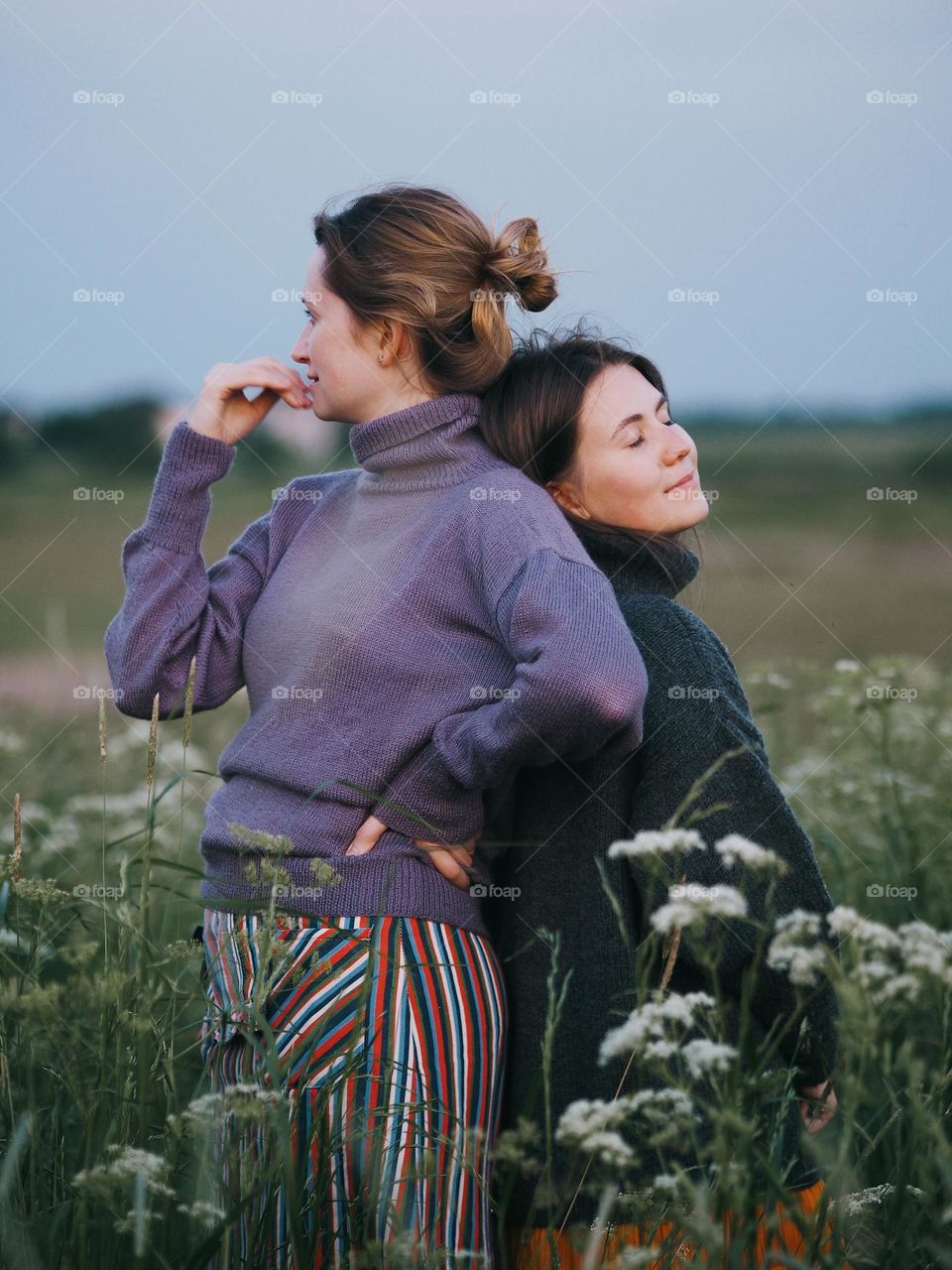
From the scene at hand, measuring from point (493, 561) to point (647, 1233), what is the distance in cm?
89

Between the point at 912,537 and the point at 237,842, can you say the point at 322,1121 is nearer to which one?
Answer: the point at 237,842

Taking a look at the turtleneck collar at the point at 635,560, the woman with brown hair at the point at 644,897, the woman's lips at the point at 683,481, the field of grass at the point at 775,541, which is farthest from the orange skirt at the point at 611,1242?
the field of grass at the point at 775,541

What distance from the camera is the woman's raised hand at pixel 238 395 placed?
86.9 inches

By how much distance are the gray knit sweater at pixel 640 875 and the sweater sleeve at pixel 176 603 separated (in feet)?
1.87

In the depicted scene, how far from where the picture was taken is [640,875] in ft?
6.18

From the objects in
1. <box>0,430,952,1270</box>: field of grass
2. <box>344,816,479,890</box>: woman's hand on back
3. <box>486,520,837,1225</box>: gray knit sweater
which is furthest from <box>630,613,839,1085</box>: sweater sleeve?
<box>344,816,479,890</box>: woman's hand on back

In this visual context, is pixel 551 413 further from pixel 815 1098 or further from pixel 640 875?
pixel 815 1098

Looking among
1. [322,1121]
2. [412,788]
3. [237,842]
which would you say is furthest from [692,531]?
[322,1121]

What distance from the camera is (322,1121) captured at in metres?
1.58

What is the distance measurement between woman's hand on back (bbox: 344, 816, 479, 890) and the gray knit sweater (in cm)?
9

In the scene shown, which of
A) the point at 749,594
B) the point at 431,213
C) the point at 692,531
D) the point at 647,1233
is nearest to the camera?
the point at 647,1233

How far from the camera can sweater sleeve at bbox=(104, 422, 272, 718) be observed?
2.15m

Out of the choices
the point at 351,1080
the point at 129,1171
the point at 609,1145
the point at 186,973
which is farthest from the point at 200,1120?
the point at 186,973

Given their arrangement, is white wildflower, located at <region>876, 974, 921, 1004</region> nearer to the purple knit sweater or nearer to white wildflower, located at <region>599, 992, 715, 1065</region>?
white wildflower, located at <region>599, 992, 715, 1065</region>
